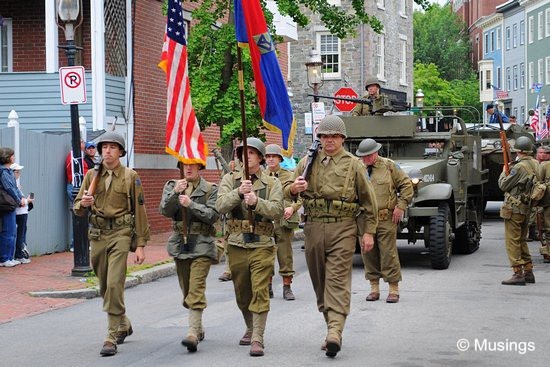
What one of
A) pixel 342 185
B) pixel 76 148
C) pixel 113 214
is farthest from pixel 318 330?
pixel 76 148

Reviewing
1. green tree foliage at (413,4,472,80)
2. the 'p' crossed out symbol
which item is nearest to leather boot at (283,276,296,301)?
the 'p' crossed out symbol

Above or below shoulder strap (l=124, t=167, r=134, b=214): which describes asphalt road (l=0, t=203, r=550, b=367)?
below

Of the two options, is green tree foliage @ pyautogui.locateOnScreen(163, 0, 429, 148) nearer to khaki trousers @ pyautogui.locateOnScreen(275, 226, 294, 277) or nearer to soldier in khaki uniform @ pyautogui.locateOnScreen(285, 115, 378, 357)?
khaki trousers @ pyautogui.locateOnScreen(275, 226, 294, 277)

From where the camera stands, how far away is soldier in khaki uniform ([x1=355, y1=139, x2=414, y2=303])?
12766mm

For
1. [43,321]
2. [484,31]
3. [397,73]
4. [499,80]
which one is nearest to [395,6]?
[397,73]

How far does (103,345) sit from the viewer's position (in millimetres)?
9531

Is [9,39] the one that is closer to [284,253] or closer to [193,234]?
[284,253]

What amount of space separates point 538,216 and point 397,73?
35344 mm

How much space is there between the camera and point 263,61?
9922 mm

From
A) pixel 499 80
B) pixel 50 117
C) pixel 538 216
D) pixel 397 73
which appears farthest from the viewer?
pixel 499 80

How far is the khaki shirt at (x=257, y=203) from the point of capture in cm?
923

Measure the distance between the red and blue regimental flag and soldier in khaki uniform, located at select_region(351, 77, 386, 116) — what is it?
7984 millimetres

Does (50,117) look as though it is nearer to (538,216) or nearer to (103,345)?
(538,216)

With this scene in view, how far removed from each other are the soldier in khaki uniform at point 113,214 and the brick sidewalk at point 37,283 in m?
2.56
